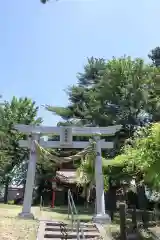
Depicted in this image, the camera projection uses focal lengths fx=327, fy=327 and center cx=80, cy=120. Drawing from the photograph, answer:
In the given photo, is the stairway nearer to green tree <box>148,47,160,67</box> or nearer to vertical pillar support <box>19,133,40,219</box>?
vertical pillar support <box>19,133,40,219</box>

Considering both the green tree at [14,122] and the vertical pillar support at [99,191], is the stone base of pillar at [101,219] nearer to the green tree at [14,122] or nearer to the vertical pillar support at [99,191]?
the vertical pillar support at [99,191]

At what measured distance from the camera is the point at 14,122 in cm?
3434

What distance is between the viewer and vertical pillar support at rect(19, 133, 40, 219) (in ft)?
47.9

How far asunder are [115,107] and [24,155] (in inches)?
522

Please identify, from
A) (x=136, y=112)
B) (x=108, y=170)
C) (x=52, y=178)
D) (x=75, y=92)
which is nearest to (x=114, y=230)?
(x=108, y=170)

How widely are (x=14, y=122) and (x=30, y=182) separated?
19554mm

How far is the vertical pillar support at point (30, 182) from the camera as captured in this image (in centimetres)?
1460

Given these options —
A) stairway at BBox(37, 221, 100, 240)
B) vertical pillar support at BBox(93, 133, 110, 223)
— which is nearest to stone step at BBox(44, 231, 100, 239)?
stairway at BBox(37, 221, 100, 240)

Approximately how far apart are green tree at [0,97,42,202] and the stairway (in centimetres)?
2024

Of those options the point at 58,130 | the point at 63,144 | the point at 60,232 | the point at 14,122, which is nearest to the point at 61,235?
the point at 60,232

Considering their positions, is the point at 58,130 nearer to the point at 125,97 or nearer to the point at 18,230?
the point at 18,230

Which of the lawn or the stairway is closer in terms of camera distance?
the lawn

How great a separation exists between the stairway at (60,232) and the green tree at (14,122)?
20235 millimetres

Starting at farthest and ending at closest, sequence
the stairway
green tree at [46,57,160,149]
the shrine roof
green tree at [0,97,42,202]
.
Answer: green tree at [0,97,42,202]
the shrine roof
green tree at [46,57,160,149]
the stairway
